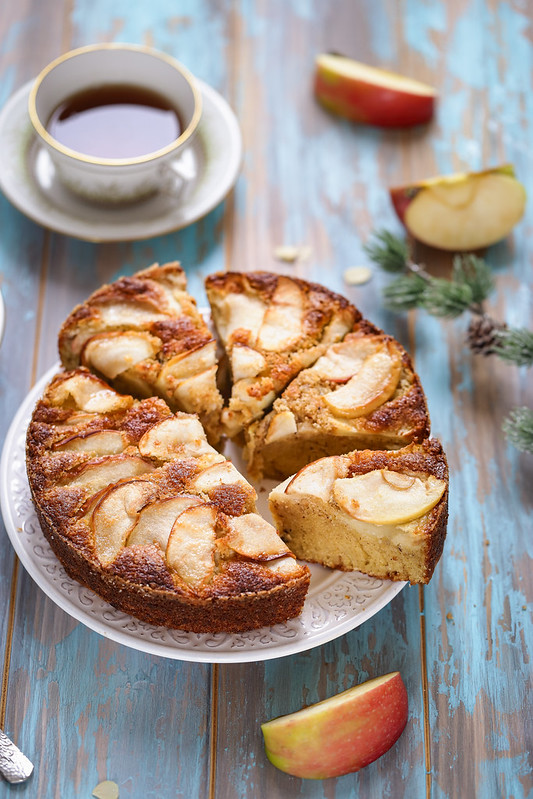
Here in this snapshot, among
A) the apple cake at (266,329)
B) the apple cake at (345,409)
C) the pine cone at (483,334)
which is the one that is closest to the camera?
the apple cake at (345,409)

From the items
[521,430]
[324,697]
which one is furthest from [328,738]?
[521,430]

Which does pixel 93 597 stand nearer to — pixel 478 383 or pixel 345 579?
pixel 345 579

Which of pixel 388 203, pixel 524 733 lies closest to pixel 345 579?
pixel 524 733

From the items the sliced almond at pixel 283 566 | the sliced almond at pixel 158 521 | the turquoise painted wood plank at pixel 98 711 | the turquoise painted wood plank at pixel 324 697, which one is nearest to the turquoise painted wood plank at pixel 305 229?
the turquoise painted wood plank at pixel 324 697

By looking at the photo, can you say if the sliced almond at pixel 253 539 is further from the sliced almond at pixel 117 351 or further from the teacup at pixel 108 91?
the teacup at pixel 108 91

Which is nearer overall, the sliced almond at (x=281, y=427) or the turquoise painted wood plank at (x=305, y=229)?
the turquoise painted wood plank at (x=305, y=229)

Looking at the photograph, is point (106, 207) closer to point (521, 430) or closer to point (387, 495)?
point (387, 495)
